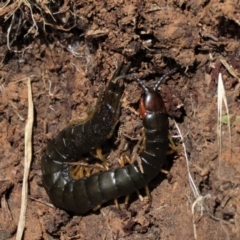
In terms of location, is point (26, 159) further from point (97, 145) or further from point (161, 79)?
point (161, 79)

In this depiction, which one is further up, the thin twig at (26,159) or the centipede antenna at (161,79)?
the centipede antenna at (161,79)

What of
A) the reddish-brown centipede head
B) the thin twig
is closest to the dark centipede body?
the reddish-brown centipede head

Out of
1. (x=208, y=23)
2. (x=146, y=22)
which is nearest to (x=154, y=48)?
(x=146, y=22)

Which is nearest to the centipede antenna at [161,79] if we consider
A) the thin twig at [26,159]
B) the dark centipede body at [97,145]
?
the dark centipede body at [97,145]

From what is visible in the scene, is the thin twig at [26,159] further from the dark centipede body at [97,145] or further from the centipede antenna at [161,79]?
the centipede antenna at [161,79]

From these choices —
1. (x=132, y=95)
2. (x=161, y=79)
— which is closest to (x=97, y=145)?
(x=132, y=95)
